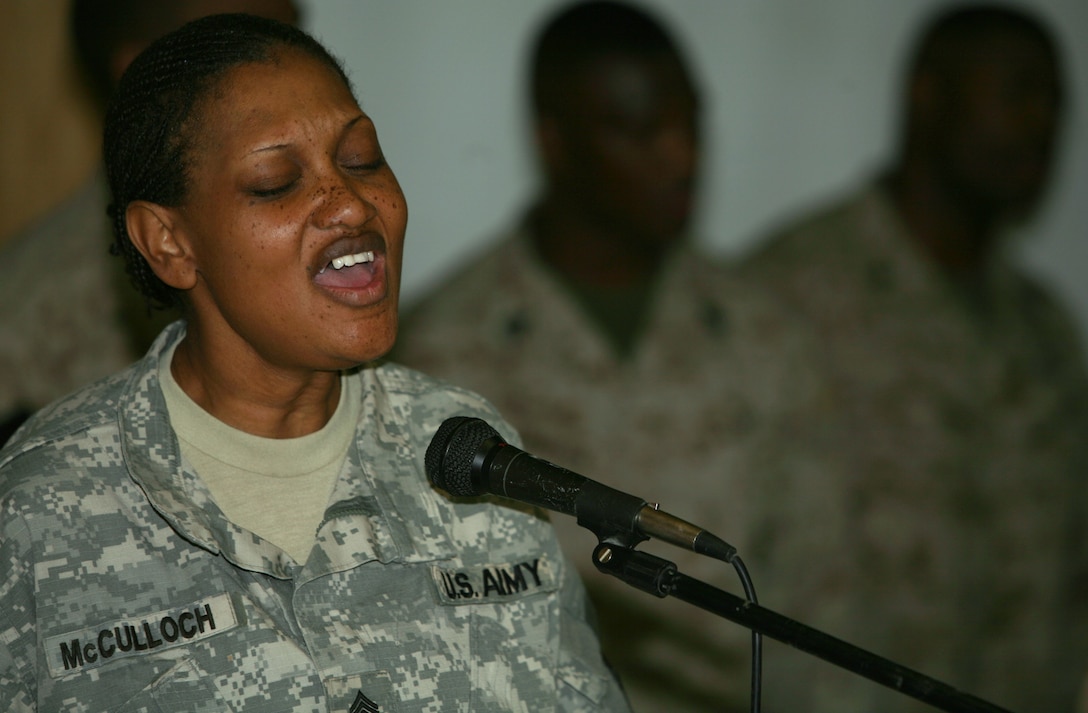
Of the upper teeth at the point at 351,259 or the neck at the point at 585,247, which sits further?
the neck at the point at 585,247

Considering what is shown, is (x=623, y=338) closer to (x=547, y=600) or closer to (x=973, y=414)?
(x=973, y=414)

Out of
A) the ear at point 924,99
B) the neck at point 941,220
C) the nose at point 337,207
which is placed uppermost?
the ear at point 924,99

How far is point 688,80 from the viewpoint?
3830mm

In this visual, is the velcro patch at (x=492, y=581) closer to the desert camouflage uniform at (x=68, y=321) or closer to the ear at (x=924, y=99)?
the desert camouflage uniform at (x=68, y=321)

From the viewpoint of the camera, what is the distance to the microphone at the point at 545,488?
4.43ft

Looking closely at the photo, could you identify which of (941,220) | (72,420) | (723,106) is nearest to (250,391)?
(72,420)

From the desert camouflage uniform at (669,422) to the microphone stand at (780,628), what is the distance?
6.99 feet

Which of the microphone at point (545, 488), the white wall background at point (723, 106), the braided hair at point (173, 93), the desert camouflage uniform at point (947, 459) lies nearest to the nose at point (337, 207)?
the braided hair at point (173, 93)

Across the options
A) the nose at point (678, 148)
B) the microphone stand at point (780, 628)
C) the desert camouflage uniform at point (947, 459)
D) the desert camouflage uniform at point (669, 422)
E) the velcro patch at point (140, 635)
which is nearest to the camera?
the microphone stand at point (780, 628)

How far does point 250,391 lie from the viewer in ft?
5.63

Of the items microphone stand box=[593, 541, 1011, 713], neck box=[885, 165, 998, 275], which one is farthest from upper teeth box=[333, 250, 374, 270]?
neck box=[885, 165, 998, 275]

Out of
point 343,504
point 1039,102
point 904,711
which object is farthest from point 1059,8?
point 343,504

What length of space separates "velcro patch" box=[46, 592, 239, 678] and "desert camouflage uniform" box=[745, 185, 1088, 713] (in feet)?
8.83

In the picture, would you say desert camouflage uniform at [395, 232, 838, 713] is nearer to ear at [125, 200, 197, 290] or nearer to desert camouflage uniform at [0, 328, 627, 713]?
desert camouflage uniform at [0, 328, 627, 713]
